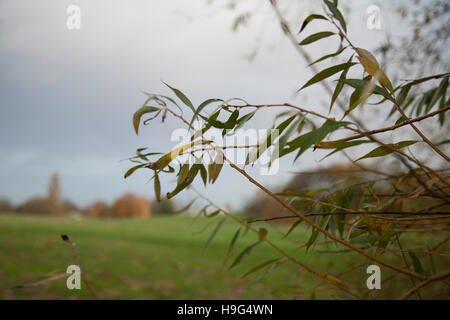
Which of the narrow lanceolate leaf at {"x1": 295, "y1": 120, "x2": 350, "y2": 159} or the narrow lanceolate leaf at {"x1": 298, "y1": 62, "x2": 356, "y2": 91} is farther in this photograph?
the narrow lanceolate leaf at {"x1": 298, "y1": 62, "x2": 356, "y2": 91}

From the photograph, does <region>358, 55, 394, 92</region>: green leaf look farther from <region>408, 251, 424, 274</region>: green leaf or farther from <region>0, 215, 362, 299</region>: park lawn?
<region>0, 215, 362, 299</region>: park lawn

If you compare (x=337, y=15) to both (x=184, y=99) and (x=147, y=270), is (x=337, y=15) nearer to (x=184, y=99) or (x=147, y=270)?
(x=184, y=99)

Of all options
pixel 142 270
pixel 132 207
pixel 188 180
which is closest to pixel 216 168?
pixel 188 180

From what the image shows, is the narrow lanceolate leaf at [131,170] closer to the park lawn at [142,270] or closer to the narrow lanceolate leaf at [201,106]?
the narrow lanceolate leaf at [201,106]

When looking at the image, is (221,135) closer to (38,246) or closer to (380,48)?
(380,48)

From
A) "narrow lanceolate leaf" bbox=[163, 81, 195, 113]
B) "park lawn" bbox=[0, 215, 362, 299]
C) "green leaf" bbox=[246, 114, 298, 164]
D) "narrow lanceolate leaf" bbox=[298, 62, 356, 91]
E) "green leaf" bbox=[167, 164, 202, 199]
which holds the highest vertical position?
"narrow lanceolate leaf" bbox=[298, 62, 356, 91]

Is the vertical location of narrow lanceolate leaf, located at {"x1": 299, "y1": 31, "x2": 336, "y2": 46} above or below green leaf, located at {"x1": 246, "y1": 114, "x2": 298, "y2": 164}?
above

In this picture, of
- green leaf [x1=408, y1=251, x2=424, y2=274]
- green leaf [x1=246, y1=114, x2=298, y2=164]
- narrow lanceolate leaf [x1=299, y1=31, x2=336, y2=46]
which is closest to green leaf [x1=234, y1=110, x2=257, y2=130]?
green leaf [x1=246, y1=114, x2=298, y2=164]

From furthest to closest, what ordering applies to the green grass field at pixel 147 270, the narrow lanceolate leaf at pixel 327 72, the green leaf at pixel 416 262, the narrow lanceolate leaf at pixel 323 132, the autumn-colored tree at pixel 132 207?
1. the autumn-colored tree at pixel 132 207
2. the green grass field at pixel 147 270
3. the green leaf at pixel 416 262
4. the narrow lanceolate leaf at pixel 327 72
5. the narrow lanceolate leaf at pixel 323 132

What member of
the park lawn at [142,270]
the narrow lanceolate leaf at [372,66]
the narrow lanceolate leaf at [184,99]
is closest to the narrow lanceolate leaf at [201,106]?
the narrow lanceolate leaf at [184,99]

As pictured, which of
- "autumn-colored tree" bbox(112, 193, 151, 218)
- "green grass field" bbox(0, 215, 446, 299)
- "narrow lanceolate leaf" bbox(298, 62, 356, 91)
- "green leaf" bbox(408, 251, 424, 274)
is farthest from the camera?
"autumn-colored tree" bbox(112, 193, 151, 218)

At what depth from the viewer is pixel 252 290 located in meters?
3.90
